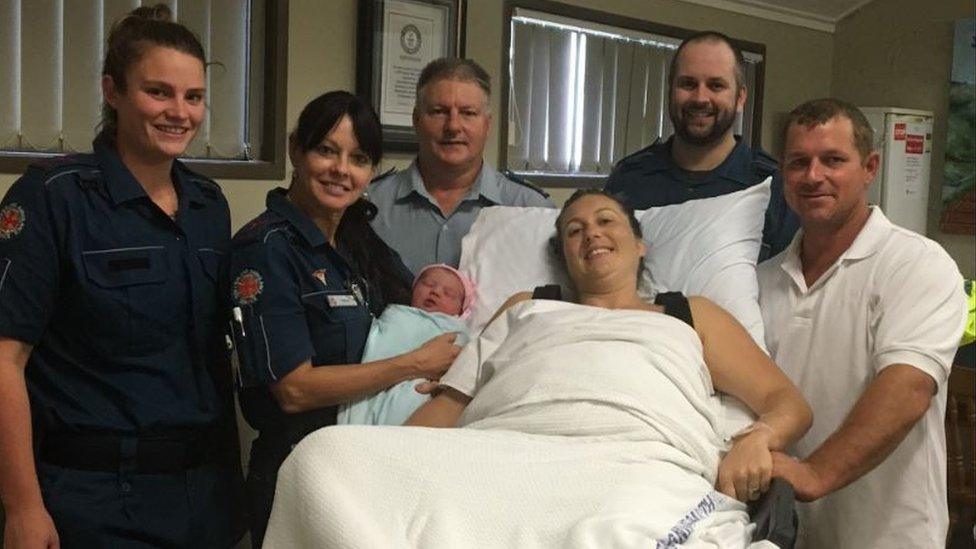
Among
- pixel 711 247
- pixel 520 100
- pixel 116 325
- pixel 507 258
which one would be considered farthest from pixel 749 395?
pixel 520 100

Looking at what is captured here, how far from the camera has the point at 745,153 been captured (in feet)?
8.30

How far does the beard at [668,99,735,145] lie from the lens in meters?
2.46

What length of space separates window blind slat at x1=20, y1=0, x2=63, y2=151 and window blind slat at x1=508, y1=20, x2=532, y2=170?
1.82 meters

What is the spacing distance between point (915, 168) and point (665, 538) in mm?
4164

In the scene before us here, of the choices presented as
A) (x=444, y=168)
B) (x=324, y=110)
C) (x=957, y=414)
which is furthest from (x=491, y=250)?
(x=957, y=414)

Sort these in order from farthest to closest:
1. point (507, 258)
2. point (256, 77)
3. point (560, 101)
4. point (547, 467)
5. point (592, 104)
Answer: point (592, 104) → point (560, 101) → point (256, 77) → point (507, 258) → point (547, 467)

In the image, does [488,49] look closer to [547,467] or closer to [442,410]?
[442,410]

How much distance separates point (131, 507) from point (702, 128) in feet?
5.23

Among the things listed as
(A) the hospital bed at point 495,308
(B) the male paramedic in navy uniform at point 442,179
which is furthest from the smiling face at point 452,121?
(A) the hospital bed at point 495,308

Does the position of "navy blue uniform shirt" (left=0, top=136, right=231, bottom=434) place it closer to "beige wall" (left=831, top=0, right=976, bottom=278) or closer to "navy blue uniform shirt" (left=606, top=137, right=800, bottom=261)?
"navy blue uniform shirt" (left=606, top=137, right=800, bottom=261)

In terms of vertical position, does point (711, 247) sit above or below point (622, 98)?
below

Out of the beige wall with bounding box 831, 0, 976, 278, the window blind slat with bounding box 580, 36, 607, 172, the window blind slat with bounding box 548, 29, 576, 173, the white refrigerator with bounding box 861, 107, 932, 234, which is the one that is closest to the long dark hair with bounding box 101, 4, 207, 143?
the window blind slat with bounding box 548, 29, 576, 173

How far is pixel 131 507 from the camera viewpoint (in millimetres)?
1696

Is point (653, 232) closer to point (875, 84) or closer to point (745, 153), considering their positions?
point (745, 153)
